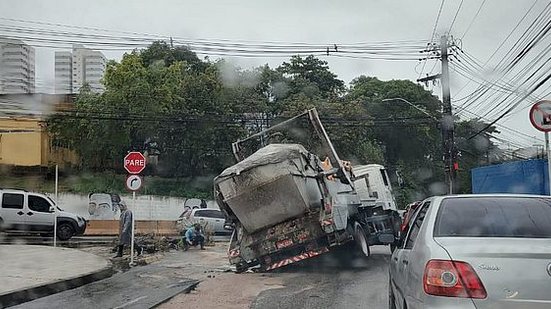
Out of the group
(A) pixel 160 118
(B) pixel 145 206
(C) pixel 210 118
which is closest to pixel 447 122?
(C) pixel 210 118

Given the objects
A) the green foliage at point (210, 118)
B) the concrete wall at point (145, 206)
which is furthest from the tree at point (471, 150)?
the concrete wall at point (145, 206)

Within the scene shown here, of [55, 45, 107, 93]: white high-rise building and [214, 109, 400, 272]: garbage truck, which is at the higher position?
[55, 45, 107, 93]: white high-rise building

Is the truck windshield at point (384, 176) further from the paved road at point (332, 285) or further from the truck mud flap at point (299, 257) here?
the truck mud flap at point (299, 257)

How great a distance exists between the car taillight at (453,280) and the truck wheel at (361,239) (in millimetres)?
12347

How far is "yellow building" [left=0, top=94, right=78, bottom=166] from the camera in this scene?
1947 centimetres

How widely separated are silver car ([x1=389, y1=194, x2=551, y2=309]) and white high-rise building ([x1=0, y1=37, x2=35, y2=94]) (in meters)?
10.1

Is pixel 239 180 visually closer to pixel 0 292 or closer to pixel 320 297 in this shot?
pixel 320 297

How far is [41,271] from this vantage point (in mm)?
12688

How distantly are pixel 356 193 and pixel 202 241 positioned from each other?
659cm

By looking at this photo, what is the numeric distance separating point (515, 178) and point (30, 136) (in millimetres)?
19896

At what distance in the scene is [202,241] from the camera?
72.8 feet

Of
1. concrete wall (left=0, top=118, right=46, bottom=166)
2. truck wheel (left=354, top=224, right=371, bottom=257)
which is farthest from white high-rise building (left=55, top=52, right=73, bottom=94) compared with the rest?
truck wheel (left=354, top=224, right=371, bottom=257)

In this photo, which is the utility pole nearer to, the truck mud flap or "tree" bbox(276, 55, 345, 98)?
"tree" bbox(276, 55, 345, 98)

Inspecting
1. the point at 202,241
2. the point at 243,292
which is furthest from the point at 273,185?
the point at 202,241
